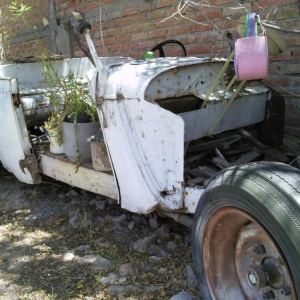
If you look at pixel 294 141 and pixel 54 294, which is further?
pixel 294 141

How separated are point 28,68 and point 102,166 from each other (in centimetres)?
223

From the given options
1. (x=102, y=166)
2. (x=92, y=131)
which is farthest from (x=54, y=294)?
(x=92, y=131)

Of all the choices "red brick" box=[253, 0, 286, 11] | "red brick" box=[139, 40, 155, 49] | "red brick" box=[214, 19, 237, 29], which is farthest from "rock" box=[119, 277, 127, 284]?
"red brick" box=[139, 40, 155, 49]

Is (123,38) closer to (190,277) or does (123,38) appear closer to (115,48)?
(115,48)

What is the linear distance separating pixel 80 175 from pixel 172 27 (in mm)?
2673

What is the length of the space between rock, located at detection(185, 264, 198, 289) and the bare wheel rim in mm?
382

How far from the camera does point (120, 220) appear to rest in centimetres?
323

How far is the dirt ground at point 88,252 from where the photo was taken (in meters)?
2.43

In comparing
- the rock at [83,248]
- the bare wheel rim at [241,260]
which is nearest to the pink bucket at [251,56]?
the bare wheel rim at [241,260]

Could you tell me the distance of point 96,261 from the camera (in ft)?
8.99

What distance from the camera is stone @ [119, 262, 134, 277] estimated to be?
8.38ft

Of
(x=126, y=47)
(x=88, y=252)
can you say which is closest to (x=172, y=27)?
(x=126, y=47)

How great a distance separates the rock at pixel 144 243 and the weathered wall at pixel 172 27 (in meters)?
1.53

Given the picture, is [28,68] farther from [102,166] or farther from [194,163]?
[194,163]
